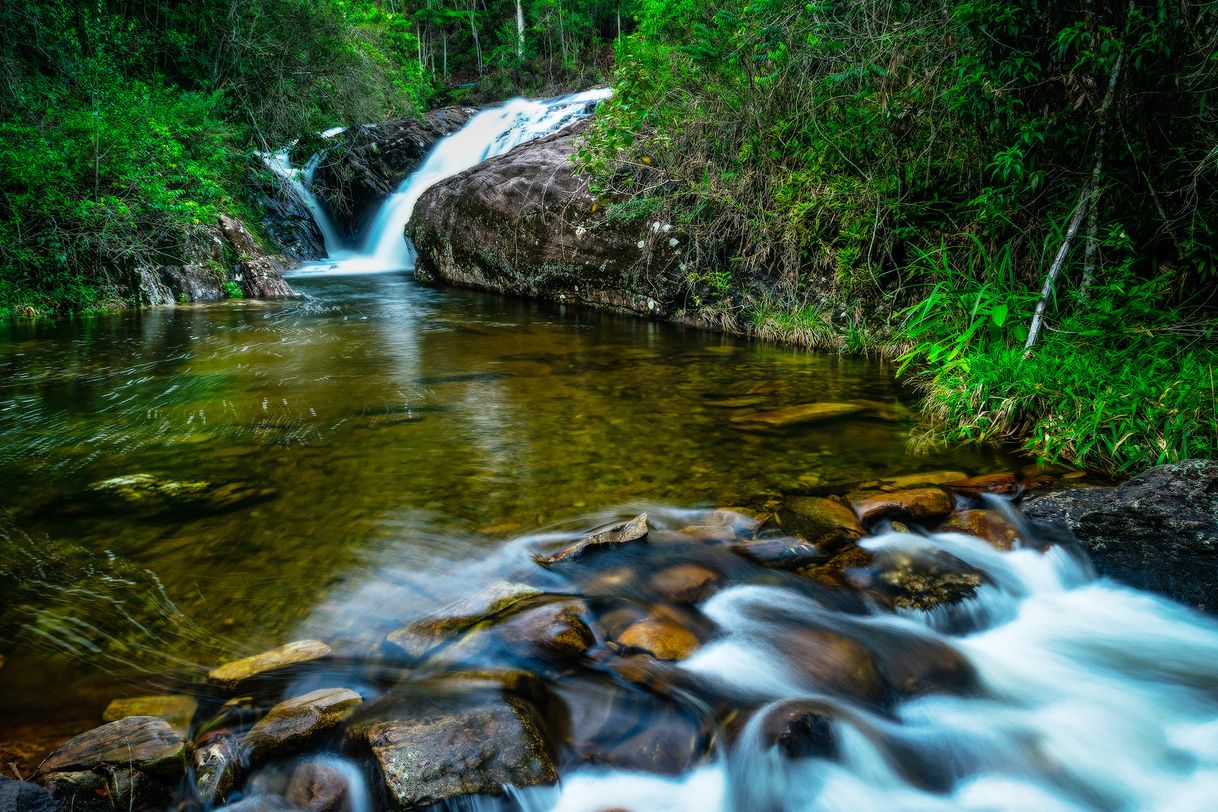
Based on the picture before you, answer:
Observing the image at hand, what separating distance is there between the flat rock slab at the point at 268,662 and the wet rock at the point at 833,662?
161 cm

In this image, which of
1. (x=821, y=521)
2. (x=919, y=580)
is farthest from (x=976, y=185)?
(x=919, y=580)

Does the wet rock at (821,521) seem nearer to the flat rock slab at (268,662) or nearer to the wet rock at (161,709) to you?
the flat rock slab at (268,662)

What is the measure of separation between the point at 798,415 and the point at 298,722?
136 inches

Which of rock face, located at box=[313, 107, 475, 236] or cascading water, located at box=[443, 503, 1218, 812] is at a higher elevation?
rock face, located at box=[313, 107, 475, 236]

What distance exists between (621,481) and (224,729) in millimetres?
2071

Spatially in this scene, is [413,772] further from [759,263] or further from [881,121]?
[759,263]

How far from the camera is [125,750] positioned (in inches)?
65.1

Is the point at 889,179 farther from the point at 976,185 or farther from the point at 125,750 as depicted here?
the point at 125,750

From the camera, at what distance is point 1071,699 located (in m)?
2.28

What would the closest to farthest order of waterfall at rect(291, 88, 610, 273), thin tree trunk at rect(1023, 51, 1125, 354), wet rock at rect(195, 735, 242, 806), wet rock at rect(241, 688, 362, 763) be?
wet rock at rect(195, 735, 242, 806) < wet rock at rect(241, 688, 362, 763) < thin tree trunk at rect(1023, 51, 1125, 354) < waterfall at rect(291, 88, 610, 273)

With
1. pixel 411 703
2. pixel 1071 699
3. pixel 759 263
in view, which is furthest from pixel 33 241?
pixel 1071 699

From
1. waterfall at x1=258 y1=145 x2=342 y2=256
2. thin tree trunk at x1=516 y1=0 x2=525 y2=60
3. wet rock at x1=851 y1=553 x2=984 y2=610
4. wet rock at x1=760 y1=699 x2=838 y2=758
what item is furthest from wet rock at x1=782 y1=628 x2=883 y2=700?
thin tree trunk at x1=516 y1=0 x2=525 y2=60

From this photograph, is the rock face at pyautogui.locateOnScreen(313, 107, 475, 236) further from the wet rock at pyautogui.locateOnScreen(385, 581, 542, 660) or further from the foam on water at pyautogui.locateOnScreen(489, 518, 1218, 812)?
the foam on water at pyautogui.locateOnScreen(489, 518, 1218, 812)

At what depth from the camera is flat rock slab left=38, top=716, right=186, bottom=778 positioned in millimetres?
1603
